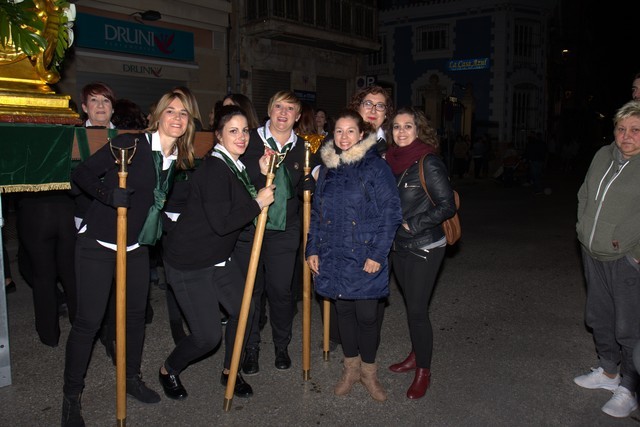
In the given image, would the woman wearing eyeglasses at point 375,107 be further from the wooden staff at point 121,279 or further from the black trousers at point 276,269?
the wooden staff at point 121,279

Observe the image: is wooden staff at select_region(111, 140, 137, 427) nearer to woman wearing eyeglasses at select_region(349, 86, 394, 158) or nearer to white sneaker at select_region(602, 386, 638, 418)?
woman wearing eyeglasses at select_region(349, 86, 394, 158)

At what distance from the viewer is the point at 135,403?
3783mm

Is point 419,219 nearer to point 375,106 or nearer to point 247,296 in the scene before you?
point 375,106

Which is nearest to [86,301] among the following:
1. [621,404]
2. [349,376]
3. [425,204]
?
[349,376]

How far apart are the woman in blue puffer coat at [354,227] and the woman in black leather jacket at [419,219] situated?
285 millimetres

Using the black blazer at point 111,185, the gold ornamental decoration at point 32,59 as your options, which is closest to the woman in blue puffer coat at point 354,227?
the black blazer at point 111,185

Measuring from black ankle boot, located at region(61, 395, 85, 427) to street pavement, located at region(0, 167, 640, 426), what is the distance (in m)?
0.14

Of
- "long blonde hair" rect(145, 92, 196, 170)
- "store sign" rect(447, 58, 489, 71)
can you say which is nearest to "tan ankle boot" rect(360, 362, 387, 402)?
"long blonde hair" rect(145, 92, 196, 170)

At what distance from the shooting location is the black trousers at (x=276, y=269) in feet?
13.7

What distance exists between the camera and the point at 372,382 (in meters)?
3.89

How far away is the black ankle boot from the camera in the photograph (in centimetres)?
337

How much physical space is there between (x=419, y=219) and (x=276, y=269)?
1.22 meters

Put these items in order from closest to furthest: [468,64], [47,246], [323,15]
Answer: [47,246]
[323,15]
[468,64]

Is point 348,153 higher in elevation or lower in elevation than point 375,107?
lower
